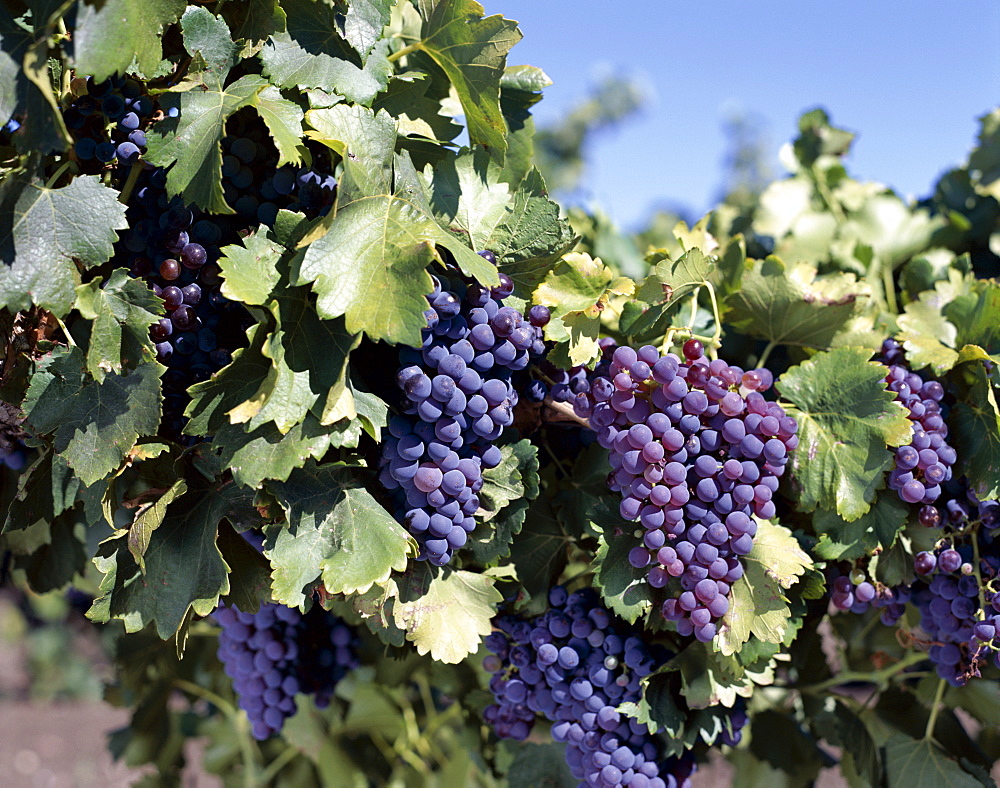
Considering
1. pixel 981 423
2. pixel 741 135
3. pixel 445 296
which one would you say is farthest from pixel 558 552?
pixel 741 135

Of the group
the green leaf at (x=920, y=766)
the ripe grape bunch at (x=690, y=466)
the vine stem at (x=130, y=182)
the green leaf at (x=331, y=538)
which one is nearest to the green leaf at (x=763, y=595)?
the ripe grape bunch at (x=690, y=466)

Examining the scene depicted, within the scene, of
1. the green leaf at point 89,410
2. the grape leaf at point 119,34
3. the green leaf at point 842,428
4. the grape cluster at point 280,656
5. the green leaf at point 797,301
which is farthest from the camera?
the grape cluster at point 280,656

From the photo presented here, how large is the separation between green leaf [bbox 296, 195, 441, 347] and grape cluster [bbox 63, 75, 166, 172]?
251 millimetres

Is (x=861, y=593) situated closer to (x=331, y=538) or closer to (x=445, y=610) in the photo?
(x=445, y=610)

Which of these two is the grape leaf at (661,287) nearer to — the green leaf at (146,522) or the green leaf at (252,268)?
the green leaf at (252,268)

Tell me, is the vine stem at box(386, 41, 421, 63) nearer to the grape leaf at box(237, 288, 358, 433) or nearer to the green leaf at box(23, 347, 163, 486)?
the grape leaf at box(237, 288, 358, 433)

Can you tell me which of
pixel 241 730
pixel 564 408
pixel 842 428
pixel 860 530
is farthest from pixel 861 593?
pixel 241 730

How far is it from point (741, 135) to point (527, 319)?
54.7 ft

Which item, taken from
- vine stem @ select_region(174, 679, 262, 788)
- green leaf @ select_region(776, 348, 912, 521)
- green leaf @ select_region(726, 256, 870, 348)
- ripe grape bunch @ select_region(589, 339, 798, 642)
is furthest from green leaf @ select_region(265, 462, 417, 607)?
vine stem @ select_region(174, 679, 262, 788)

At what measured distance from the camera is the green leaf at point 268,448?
2.34 feet

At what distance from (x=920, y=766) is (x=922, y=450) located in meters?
0.56

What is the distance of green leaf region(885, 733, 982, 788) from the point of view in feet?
3.51

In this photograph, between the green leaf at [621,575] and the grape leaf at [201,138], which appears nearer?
the grape leaf at [201,138]

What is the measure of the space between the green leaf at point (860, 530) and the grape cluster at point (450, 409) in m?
0.41
